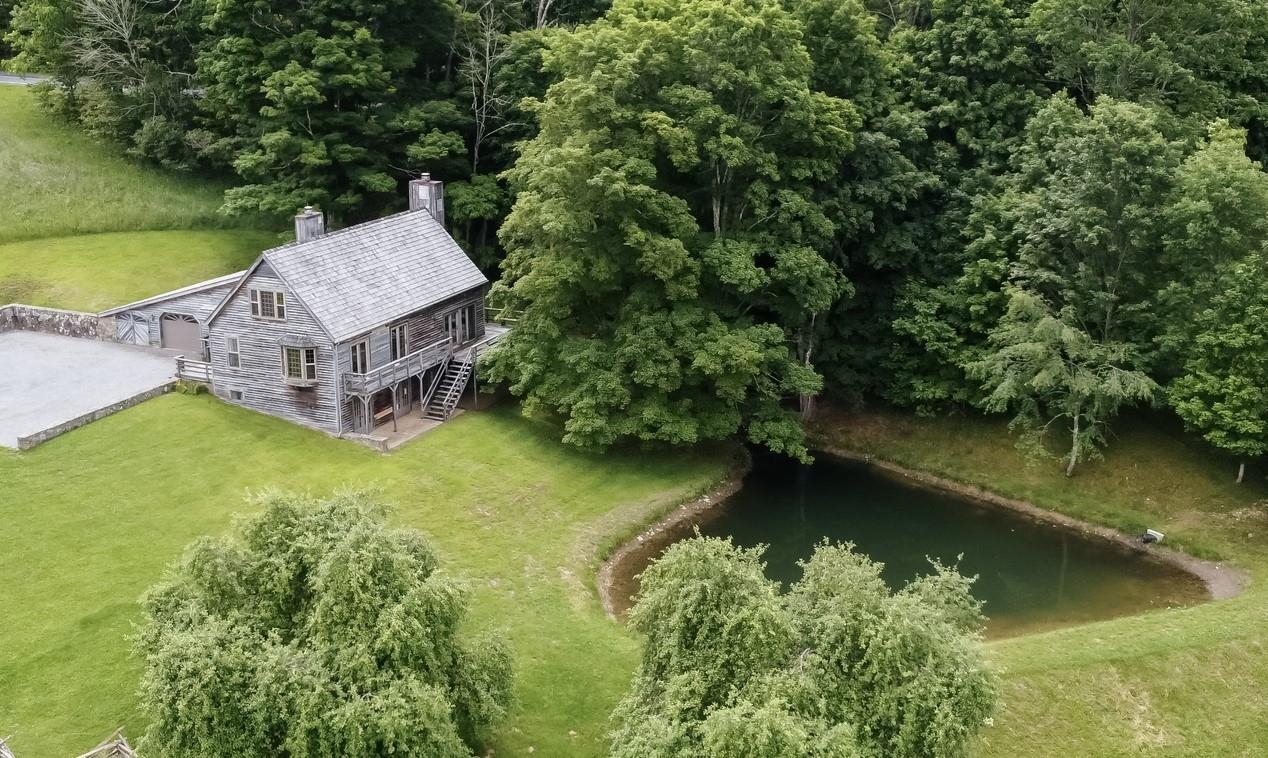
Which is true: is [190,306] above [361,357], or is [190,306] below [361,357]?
above

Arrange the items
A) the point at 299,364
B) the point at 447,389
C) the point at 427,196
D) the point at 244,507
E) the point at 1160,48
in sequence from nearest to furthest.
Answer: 1. the point at 244,507
2. the point at 299,364
3. the point at 1160,48
4. the point at 447,389
5. the point at 427,196

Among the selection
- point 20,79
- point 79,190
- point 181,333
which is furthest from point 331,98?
point 20,79

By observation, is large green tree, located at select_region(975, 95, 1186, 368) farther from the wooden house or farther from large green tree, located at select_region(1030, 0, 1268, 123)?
the wooden house

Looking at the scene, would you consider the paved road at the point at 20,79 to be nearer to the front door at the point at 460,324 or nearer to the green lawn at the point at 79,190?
the green lawn at the point at 79,190

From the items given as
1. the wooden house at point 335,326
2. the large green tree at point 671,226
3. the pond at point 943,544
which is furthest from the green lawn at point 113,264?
the pond at point 943,544

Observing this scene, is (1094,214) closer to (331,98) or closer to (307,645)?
(307,645)

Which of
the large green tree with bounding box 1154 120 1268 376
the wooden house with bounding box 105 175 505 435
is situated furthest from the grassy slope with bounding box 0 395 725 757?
the large green tree with bounding box 1154 120 1268 376

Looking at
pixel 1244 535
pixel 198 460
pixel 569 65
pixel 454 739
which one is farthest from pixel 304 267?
pixel 1244 535
